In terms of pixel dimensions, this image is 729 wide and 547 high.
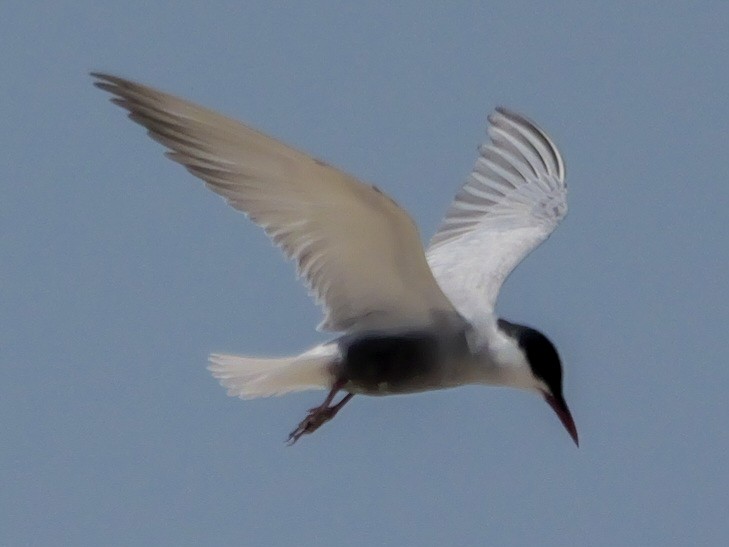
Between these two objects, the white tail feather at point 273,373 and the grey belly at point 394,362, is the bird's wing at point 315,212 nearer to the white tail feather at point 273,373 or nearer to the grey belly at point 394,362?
the grey belly at point 394,362

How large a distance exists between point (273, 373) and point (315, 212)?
125cm

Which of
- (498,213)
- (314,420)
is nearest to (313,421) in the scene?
(314,420)

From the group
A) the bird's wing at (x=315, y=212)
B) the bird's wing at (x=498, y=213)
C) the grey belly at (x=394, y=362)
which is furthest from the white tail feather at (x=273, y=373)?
the bird's wing at (x=498, y=213)

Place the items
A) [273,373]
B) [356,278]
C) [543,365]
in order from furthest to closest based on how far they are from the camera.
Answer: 1. [273,373]
2. [543,365]
3. [356,278]

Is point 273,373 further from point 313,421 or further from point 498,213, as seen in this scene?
point 498,213

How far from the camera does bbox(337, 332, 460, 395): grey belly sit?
400 inches

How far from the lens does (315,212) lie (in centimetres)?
963

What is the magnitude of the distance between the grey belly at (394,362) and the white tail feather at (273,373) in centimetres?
11

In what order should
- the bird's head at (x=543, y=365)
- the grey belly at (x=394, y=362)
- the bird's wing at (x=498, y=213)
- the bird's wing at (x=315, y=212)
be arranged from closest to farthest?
the bird's wing at (x=315, y=212) < the grey belly at (x=394, y=362) < the bird's head at (x=543, y=365) < the bird's wing at (x=498, y=213)

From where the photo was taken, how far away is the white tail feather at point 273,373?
10336mm

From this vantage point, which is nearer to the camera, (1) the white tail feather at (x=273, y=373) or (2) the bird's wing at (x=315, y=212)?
(2) the bird's wing at (x=315, y=212)

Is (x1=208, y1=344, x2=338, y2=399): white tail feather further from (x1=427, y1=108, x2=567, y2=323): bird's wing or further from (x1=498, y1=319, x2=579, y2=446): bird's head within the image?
(x1=498, y1=319, x2=579, y2=446): bird's head

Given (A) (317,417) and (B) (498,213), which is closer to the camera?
(A) (317,417)

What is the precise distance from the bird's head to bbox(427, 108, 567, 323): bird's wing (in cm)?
33
